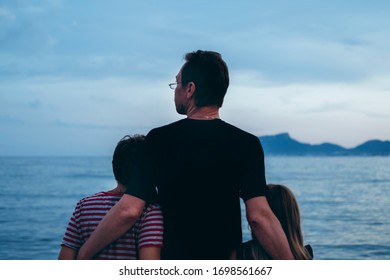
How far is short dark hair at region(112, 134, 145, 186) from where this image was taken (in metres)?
2.16

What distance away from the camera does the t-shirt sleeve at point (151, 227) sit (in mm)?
2074

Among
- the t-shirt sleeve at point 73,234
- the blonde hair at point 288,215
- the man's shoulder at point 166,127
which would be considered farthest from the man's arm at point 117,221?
the blonde hair at point 288,215

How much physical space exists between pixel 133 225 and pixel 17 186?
2617 centimetres

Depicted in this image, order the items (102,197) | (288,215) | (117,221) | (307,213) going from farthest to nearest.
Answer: (307,213)
(288,215)
(102,197)
(117,221)

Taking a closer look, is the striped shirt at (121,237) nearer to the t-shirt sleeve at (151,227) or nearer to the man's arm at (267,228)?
the t-shirt sleeve at (151,227)

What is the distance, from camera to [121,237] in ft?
6.89

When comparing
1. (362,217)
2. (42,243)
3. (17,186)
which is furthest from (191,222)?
(17,186)

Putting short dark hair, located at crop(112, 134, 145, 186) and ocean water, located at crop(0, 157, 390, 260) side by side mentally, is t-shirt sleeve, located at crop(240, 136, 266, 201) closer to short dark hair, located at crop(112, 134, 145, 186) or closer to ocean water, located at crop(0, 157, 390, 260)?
short dark hair, located at crop(112, 134, 145, 186)

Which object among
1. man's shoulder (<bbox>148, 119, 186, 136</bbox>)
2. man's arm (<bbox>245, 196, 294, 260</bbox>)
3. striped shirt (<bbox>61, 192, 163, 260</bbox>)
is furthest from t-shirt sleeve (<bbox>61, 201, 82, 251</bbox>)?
man's arm (<bbox>245, 196, 294, 260</bbox>)

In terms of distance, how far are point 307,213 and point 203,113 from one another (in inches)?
716

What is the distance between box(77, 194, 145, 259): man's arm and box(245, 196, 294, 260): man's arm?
422 millimetres

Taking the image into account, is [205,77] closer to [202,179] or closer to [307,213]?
[202,179]

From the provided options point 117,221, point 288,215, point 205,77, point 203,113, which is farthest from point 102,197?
point 288,215

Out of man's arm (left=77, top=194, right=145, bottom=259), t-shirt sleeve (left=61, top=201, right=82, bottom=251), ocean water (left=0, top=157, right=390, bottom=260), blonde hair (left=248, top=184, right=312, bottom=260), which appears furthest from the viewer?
ocean water (left=0, top=157, right=390, bottom=260)
